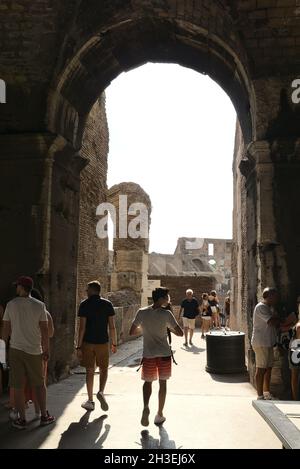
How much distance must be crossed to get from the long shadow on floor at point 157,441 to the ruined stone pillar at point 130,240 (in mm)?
13525

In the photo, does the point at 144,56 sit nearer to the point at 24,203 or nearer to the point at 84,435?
the point at 24,203

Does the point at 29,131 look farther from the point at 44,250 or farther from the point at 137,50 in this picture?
the point at 137,50

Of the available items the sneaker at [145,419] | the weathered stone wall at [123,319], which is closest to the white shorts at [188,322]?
the weathered stone wall at [123,319]

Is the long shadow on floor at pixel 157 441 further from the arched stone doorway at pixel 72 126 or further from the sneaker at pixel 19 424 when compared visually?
the arched stone doorway at pixel 72 126

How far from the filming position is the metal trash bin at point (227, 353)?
890cm

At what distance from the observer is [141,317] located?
5371 mm

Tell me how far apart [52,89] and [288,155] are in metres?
3.76

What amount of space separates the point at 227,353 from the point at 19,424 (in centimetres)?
472

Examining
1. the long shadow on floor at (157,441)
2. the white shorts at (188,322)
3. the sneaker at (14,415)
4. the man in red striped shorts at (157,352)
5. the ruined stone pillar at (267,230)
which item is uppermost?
Answer: the ruined stone pillar at (267,230)

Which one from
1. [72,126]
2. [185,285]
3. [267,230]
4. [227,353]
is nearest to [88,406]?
[267,230]

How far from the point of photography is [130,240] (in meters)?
19.0

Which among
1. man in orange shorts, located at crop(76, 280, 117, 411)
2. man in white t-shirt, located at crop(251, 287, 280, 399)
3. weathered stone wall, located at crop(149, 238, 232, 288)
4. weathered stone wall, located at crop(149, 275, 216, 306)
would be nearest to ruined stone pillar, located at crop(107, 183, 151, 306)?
weathered stone wall, located at crop(149, 275, 216, 306)

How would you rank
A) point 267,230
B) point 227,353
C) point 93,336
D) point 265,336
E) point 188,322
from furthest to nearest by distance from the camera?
point 188,322 < point 227,353 < point 267,230 < point 265,336 < point 93,336

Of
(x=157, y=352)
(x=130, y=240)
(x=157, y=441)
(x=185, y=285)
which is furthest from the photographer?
(x=185, y=285)
